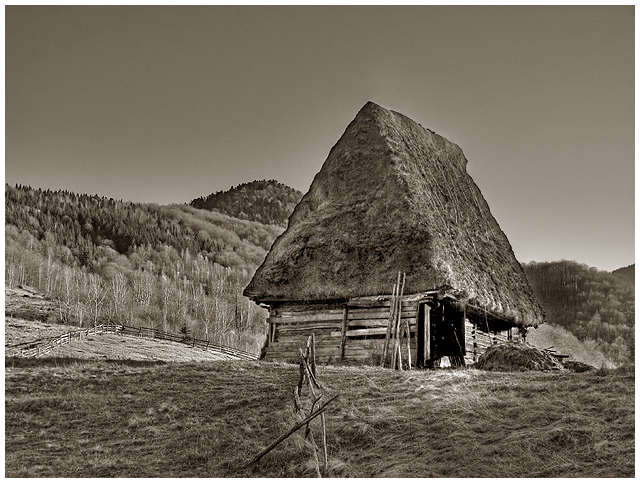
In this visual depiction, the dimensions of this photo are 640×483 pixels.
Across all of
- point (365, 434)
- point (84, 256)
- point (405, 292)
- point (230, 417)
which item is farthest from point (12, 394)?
point (84, 256)

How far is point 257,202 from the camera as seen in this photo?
136250mm

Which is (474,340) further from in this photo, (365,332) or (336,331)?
(336,331)

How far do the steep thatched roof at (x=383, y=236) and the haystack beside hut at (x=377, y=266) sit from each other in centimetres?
3

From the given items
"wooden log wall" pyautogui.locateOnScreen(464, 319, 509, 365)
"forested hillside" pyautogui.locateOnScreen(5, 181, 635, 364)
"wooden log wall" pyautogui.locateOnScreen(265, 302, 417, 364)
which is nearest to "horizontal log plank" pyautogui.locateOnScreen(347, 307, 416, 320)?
"wooden log wall" pyautogui.locateOnScreen(265, 302, 417, 364)

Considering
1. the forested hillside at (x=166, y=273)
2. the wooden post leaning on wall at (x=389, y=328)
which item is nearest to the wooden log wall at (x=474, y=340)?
the wooden post leaning on wall at (x=389, y=328)

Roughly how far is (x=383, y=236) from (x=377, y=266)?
102 cm

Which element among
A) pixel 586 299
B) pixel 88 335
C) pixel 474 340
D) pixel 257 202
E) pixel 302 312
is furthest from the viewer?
pixel 257 202

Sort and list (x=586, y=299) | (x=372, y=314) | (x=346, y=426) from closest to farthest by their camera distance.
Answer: (x=346, y=426)
(x=372, y=314)
(x=586, y=299)

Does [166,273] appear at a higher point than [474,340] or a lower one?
higher

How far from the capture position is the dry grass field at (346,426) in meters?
8.46

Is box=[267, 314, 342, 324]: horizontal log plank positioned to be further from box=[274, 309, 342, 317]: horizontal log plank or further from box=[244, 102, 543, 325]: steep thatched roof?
box=[244, 102, 543, 325]: steep thatched roof

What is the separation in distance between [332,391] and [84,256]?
76499mm

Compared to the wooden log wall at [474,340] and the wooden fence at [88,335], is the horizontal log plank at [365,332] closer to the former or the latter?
the wooden log wall at [474,340]

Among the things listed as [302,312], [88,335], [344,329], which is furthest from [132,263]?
[344,329]
